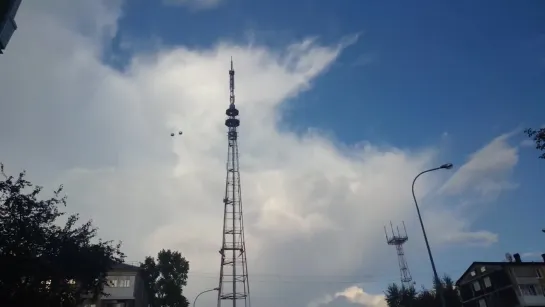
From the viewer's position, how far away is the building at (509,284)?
2386 inches

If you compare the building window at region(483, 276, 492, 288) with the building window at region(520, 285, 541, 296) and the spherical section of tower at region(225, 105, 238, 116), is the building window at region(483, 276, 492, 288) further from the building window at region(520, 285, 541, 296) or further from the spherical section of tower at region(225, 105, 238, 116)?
the spherical section of tower at region(225, 105, 238, 116)

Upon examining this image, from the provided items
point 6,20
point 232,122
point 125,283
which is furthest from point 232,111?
point 6,20

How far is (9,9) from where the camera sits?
9.77 metres

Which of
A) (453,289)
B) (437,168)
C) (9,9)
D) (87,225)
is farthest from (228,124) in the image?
(453,289)

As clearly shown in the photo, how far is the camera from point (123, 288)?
60500 millimetres

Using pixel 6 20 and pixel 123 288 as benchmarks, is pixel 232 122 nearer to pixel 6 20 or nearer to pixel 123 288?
pixel 123 288

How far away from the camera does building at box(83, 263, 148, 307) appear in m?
59.1

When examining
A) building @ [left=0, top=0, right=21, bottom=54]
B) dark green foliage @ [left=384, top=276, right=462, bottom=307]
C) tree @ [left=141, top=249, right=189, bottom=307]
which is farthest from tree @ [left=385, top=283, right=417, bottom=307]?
building @ [left=0, top=0, right=21, bottom=54]

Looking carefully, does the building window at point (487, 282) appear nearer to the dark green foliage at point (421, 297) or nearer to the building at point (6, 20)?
the dark green foliage at point (421, 297)

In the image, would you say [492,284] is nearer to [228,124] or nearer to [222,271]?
[222,271]

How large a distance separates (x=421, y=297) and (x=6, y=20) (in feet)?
280

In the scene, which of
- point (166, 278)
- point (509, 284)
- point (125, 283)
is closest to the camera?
point (125, 283)

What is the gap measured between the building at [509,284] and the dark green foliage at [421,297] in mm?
4974

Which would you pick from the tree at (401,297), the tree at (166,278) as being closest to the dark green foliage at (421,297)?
the tree at (401,297)
